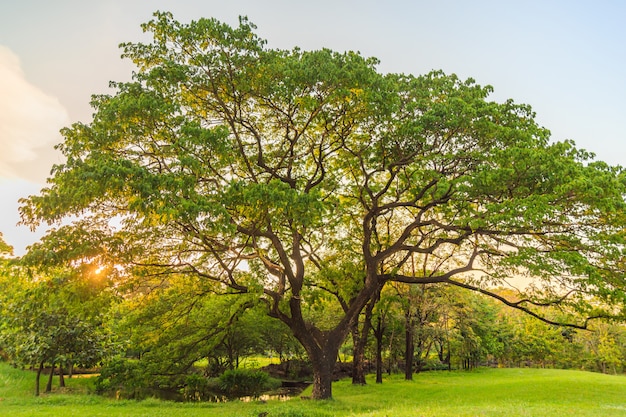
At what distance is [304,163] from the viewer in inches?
670

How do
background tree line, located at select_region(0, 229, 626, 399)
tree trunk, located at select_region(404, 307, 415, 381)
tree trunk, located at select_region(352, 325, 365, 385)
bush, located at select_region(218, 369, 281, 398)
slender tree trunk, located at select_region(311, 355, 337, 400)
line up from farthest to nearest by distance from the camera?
1. tree trunk, located at select_region(404, 307, 415, 381)
2. bush, located at select_region(218, 369, 281, 398)
3. tree trunk, located at select_region(352, 325, 365, 385)
4. slender tree trunk, located at select_region(311, 355, 337, 400)
5. background tree line, located at select_region(0, 229, 626, 399)

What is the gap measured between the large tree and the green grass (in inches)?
126

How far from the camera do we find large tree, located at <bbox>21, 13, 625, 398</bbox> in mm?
10992

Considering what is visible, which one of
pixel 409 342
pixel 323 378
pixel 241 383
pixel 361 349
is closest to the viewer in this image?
pixel 323 378

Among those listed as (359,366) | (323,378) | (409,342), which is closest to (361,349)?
(359,366)

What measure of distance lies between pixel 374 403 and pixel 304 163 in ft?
35.2

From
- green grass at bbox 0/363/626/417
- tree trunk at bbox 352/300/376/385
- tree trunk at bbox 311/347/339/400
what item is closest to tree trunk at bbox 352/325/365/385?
tree trunk at bbox 352/300/376/385

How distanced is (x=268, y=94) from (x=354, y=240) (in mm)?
10902

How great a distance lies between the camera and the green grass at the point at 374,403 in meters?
11.9

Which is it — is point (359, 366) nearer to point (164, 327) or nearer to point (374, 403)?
point (374, 403)

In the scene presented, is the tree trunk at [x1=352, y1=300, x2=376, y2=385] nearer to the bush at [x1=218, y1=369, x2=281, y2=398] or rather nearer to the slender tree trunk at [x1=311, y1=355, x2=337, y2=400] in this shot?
the bush at [x1=218, y1=369, x2=281, y2=398]

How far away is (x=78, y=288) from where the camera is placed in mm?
12875

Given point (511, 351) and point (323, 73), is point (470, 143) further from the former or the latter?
point (511, 351)

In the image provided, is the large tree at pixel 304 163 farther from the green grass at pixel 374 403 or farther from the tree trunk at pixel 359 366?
the tree trunk at pixel 359 366
